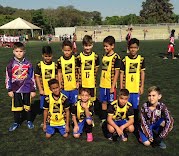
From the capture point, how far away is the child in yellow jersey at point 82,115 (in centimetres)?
582

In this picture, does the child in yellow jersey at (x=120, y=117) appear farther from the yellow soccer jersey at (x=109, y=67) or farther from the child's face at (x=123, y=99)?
the yellow soccer jersey at (x=109, y=67)

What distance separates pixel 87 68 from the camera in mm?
6633

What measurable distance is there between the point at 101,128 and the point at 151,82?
5426mm

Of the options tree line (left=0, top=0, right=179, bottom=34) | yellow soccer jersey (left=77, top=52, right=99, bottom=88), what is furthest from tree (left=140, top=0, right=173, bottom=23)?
yellow soccer jersey (left=77, top=52, right=99, bottom=88)

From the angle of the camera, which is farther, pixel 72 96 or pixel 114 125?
pixel 72 96

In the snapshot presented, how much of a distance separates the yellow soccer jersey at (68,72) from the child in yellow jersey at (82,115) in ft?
2.45

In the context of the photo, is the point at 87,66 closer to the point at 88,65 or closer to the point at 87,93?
the point at 88,65

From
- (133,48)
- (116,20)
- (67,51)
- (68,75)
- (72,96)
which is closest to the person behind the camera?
(133,48)

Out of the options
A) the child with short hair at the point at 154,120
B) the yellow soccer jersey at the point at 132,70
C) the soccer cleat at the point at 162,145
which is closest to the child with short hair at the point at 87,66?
the yellow soccer jersey at the point at 132,70

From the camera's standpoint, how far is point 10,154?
5.16 metres

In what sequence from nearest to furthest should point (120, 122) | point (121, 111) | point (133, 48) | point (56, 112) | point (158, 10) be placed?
point (121, 111) → point (120, 122) → point (56, 112) → point (133, 48) → point (158, 10)

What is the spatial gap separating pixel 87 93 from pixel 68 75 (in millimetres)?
944

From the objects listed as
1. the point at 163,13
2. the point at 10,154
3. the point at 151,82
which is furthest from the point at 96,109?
the point at 163,13

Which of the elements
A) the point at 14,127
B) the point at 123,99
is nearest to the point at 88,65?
the point at 123,99
